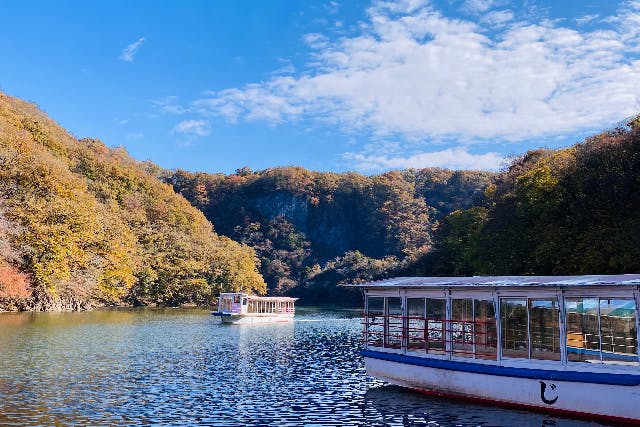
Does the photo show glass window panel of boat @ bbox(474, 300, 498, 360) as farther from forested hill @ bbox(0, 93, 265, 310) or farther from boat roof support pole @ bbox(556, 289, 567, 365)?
forested hill @ bbox(0, 93, 265, 310)

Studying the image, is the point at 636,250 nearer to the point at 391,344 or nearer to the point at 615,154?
the point at 615,154

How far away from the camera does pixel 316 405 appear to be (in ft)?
82.3

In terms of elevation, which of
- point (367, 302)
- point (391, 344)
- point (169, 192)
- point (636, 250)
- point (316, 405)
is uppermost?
point (169, 192)

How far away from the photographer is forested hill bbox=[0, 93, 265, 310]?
243 ft

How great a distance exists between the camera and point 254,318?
267 feet

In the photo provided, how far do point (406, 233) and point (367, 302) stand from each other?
159307 mm

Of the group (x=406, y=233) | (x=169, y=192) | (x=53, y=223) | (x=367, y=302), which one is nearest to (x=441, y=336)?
(x=367, y=302)

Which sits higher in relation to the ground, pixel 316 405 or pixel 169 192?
pixel 169 192

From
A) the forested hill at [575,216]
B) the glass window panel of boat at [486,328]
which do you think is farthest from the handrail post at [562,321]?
the forested hill at [575,216]

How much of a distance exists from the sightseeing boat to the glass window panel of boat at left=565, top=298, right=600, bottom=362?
0.04 meters

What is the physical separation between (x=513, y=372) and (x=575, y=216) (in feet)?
119

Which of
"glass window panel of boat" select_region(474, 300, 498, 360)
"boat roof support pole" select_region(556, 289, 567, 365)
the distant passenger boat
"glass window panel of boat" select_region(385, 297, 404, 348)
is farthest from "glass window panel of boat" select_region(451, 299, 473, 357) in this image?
the distant passenger boat

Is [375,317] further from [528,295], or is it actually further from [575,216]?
[575,216]

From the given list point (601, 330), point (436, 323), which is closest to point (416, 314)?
point (436, 323)
